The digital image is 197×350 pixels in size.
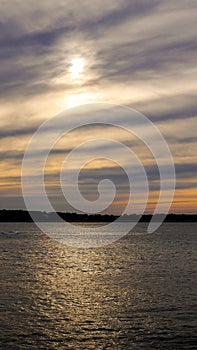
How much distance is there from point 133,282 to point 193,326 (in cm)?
2415

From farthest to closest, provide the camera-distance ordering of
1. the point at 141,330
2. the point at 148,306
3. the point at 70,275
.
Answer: the point at 70,275, the point at 148,306, the point at 141,330

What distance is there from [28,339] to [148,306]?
46.7 feet

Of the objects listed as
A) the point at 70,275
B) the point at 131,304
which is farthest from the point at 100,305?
the point at 70,275

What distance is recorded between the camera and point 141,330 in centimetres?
3347

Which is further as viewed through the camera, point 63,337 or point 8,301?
point 8,301

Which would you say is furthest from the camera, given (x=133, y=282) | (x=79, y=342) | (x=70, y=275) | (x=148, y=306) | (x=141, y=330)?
(x=70, y=275)

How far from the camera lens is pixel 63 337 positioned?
3198 cm

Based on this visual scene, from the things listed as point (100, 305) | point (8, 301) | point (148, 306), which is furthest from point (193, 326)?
point (8, 301)

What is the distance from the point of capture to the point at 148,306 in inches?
1666

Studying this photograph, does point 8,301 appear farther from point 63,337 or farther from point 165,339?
point 165,339

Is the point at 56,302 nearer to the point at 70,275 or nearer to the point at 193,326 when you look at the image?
the point at 193,326

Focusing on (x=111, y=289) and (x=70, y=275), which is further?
(x=70, y=275)

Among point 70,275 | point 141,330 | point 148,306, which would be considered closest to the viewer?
point 141,330

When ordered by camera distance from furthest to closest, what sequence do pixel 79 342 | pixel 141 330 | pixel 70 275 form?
pixel 70 275, pixel 141 330, pixel 79 342
